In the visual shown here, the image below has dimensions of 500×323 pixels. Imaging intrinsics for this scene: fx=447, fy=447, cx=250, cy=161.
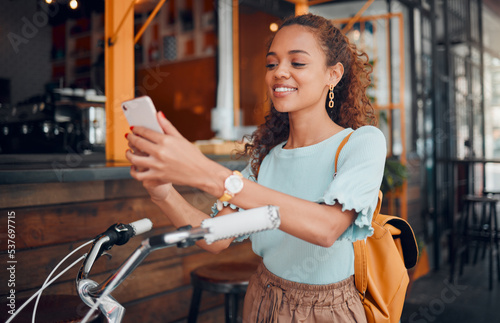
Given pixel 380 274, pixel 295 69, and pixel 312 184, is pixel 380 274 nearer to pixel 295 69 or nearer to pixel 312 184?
pixel 312 184

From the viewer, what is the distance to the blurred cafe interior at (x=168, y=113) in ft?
6.55

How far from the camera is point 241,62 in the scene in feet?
17.8

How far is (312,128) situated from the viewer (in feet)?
4.11

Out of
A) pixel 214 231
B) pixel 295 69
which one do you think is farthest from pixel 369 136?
pixel 214 231

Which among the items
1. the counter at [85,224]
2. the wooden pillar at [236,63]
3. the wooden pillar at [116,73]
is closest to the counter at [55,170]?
the counter at [85,224]

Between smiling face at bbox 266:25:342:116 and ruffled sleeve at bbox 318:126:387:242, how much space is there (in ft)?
0.63

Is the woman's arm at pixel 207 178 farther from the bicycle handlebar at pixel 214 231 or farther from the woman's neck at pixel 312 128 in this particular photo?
the woman's neck at pixel 312 128

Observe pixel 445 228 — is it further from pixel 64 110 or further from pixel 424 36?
pixel 64 110

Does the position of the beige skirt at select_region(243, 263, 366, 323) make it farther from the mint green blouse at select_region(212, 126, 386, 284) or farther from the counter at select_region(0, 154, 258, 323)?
the counter at select_region(0, 154, 258, 323)

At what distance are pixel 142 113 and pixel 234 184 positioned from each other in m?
0.21

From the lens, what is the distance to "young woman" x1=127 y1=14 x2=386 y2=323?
95 centimetres

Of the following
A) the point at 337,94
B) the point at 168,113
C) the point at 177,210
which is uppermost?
the point at 168,113

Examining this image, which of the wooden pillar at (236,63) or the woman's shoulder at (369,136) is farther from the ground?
the wooden pillar at (236,63)

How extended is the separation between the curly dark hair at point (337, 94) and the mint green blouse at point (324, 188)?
0.10 m
